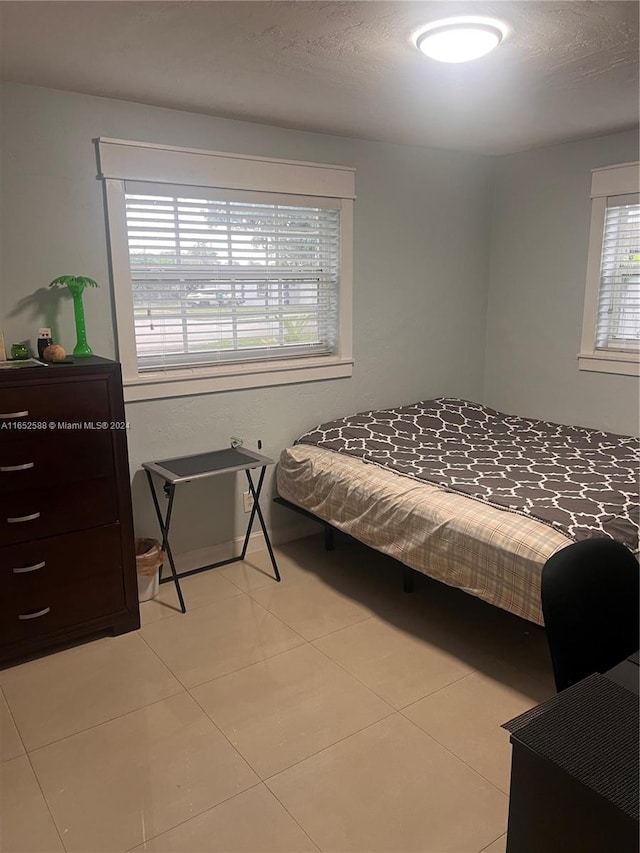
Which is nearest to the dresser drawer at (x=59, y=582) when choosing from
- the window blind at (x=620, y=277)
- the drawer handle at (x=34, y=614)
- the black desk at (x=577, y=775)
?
the drawer handle at (x=34, y=614)

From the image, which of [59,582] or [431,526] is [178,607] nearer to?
[59,582]

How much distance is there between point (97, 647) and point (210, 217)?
215 centimetres

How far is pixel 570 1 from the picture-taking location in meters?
1.85

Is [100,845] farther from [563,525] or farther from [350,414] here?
[350,414]

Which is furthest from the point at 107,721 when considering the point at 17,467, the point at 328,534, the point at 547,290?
the point at 547,290

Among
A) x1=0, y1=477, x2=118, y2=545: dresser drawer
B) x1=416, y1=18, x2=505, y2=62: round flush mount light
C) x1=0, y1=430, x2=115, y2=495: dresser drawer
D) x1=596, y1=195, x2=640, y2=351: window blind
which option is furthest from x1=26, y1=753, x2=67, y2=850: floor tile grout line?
x1=596, y1=195, x2=640, y2=351: window blind

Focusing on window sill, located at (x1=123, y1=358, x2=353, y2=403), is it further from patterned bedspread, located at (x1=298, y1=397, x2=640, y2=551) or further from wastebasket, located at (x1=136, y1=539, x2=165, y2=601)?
wastebasket, located at (x1=136, y1=539, x2=165, y2=601)

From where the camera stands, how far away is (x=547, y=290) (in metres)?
4.15

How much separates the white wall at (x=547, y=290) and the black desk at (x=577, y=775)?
2.99 metres

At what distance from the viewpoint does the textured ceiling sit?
6.28 feet

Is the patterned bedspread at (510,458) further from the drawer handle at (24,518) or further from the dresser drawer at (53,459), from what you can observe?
the drawer handle at (24,518)

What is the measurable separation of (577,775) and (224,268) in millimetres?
2888

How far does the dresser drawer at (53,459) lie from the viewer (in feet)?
8.01

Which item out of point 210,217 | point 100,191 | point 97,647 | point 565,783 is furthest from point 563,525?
point 100,191
